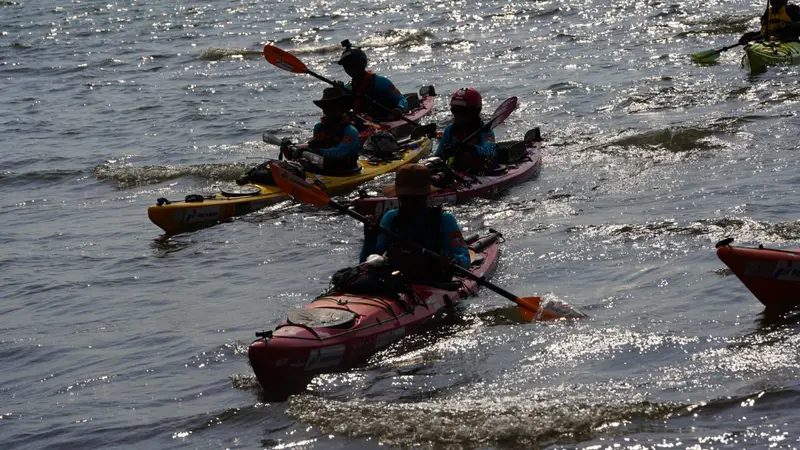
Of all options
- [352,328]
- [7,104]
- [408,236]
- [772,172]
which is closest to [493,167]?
[772,172]

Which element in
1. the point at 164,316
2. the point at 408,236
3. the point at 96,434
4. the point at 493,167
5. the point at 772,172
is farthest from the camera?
the point at 493,167

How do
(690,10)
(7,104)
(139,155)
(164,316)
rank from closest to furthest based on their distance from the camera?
(164,316) → (139,155) → (7,104) → (690,10)

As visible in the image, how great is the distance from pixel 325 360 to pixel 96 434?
1.63 meters

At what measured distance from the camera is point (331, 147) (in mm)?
14367

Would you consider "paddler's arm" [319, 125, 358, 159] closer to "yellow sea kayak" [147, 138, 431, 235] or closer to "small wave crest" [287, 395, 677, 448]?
"yellow sea kayak" [147, 138, 431, 235]

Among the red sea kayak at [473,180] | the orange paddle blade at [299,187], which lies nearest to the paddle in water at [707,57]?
the red sea kayak at [473,180]

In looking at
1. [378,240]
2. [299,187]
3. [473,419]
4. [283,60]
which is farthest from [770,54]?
[473,419]

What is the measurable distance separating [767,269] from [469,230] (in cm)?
479

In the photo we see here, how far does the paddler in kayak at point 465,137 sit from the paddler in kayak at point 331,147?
3.61ft

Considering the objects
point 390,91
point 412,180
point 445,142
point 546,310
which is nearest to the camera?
point 412,180

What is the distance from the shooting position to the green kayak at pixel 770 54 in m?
19.5

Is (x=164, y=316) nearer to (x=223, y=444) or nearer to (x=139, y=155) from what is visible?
(x=223, y=444)

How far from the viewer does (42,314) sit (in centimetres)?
1109

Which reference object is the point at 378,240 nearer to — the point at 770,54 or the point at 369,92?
the point at 369,92
